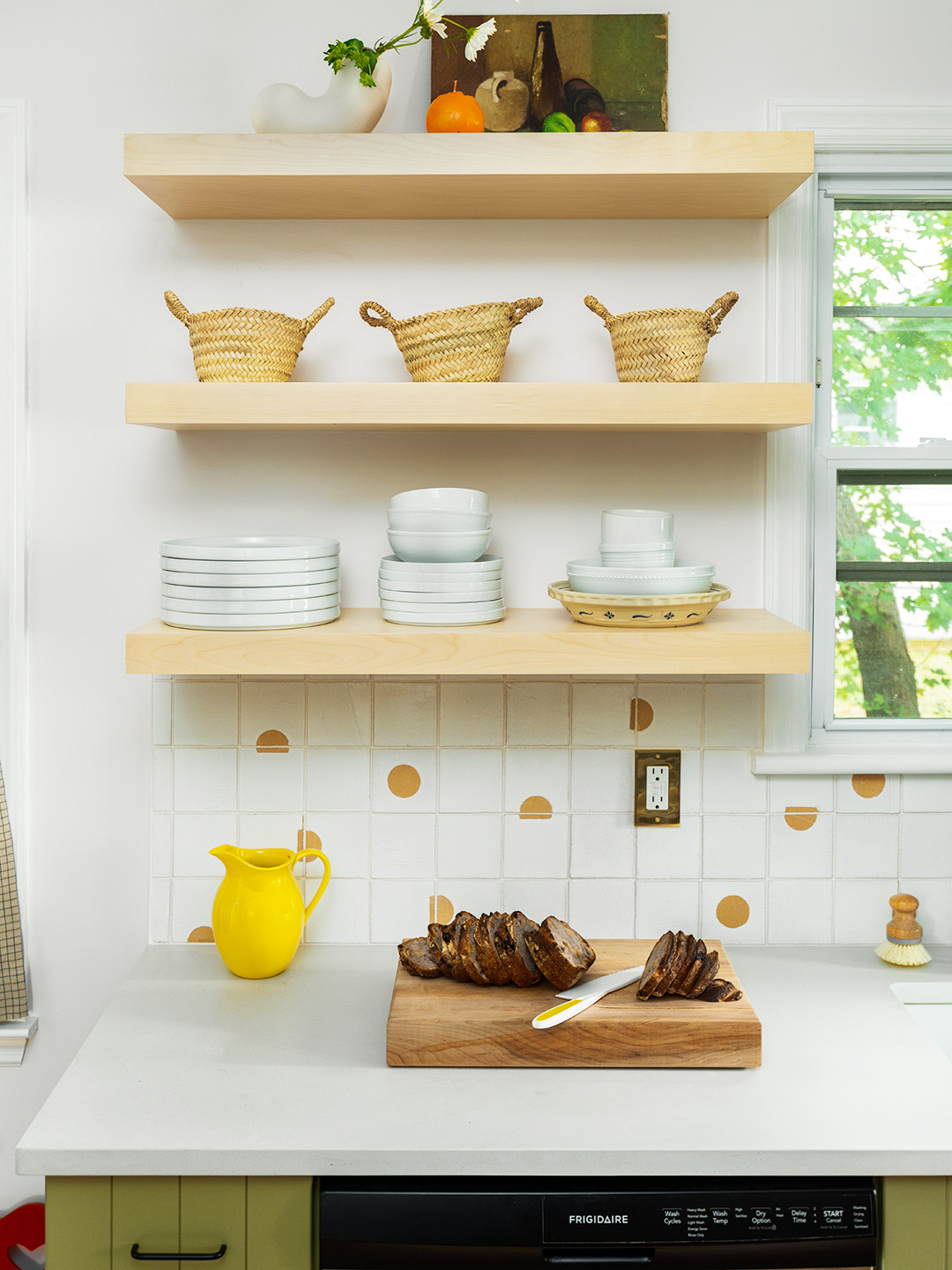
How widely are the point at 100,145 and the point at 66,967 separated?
140cm

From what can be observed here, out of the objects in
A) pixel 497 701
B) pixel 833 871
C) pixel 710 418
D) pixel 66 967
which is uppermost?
pixel 710 418

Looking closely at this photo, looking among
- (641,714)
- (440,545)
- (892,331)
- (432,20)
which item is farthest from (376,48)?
(641,714)

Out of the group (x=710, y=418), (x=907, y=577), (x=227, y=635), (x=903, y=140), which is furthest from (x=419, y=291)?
(x=907, y=577)

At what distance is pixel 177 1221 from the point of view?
4.18ft

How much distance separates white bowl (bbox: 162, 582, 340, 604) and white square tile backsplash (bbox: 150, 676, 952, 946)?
29 centimetres

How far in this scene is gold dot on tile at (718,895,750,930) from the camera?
1.85 meters

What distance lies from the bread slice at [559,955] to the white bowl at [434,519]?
0.60 meters

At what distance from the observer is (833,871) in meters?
1.85

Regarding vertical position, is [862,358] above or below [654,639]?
above

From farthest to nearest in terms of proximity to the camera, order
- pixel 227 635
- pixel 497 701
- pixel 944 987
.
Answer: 1. pixel 497 701
2. pixel 944 987
3. pixel 227 635

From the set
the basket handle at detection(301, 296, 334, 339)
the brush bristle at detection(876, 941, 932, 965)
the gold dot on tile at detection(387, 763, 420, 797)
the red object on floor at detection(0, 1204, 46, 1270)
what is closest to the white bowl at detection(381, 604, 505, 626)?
the gold dot on tile at detection(387, 763, 420, 797)

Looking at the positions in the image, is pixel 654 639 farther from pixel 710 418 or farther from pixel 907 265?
pixel 907 265

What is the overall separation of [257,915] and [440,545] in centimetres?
65

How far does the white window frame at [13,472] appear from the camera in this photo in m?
1.75
